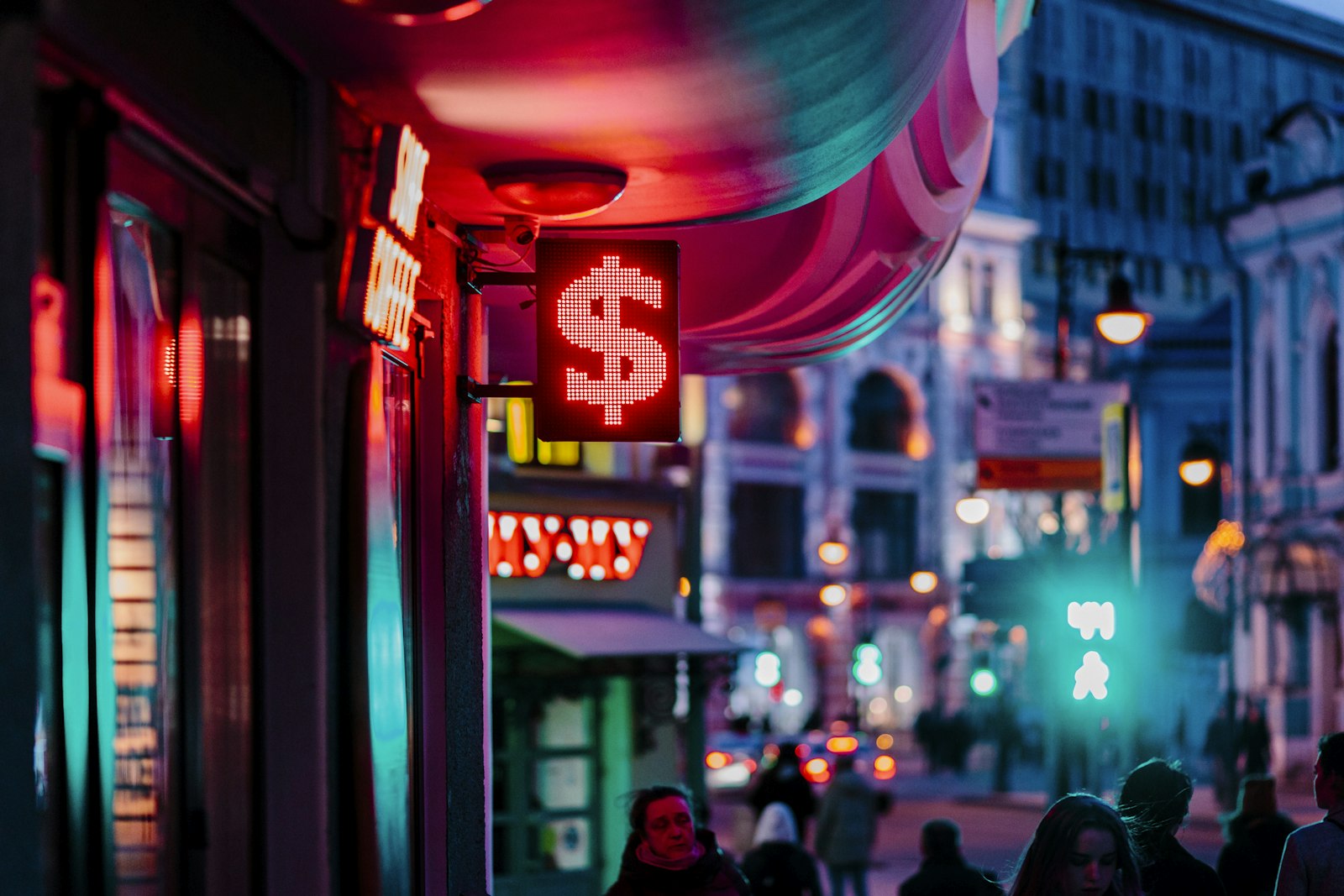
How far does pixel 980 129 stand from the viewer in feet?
33.2

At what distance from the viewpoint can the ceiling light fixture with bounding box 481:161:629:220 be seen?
680 centimetres

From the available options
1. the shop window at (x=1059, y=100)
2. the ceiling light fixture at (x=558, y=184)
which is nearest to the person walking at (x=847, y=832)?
the ceiling light fixture at (x=558, y=184)

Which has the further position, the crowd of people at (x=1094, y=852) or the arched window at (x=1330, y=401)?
the arched window at (x=1330, y=401)

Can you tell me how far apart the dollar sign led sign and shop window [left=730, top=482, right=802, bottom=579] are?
56606 mm

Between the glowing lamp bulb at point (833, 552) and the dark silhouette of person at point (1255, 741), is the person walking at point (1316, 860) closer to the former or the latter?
the dark silhouette of person at point (1255, 741)

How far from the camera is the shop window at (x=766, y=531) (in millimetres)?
64188

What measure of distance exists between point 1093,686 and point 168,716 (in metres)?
15.1

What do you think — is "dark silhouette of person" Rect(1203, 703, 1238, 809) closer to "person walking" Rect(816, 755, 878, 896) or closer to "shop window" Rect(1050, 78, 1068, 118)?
"person walking" Rect(816, 755, 878, 896)

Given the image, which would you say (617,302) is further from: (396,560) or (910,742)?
(910,742)

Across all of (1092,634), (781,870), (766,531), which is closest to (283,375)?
(781,870)

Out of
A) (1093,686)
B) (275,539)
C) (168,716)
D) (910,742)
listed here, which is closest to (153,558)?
(168,716)

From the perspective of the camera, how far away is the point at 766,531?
213ft

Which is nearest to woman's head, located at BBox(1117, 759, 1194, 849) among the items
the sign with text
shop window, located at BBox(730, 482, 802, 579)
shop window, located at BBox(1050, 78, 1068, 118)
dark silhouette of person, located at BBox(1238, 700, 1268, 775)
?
the sign with text

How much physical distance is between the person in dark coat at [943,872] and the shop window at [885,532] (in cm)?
5659
